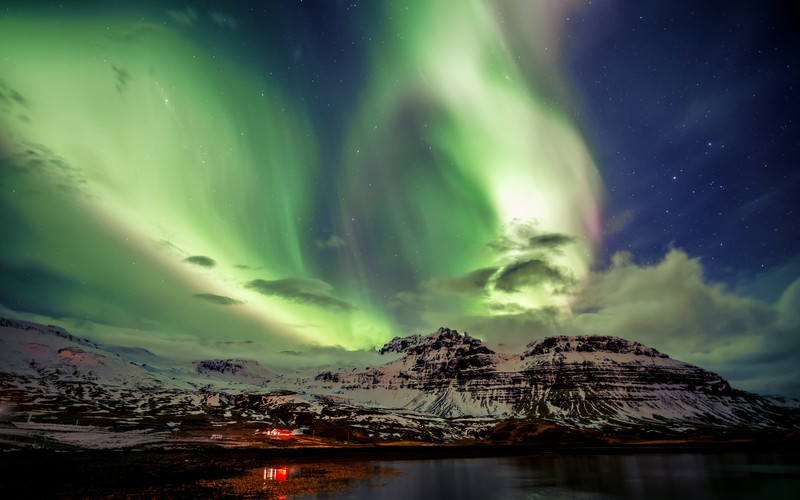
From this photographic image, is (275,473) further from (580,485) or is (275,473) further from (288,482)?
(580,485)

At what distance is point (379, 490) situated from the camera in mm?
71875

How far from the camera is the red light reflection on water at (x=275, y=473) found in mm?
80194

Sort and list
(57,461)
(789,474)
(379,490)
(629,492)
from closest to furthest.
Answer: (379,490)
(629,492)
(57,461)
(789,474)

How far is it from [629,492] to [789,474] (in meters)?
65.7

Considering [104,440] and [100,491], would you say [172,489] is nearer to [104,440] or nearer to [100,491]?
[100,491]

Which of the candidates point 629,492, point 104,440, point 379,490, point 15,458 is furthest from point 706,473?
point 104,440

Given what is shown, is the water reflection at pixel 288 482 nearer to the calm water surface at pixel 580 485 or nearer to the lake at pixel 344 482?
the lake at pixel 344 482

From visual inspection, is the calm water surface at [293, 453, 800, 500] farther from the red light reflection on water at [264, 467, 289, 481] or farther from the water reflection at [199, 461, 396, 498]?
the red light reflection on water at [264, 467, 289, 481]

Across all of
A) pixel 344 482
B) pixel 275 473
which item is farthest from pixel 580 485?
pixel 275 473

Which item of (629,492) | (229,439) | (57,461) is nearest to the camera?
(629,492)

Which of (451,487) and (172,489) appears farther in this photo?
(451,487)

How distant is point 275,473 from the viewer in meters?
88.9

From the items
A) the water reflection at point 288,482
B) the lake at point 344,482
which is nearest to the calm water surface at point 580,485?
the lake at point 344,482

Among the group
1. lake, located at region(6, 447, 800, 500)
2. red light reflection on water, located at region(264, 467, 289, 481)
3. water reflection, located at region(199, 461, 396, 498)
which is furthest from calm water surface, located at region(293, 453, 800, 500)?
red light reflection on water, located at region(264, 467, 289, 481)
